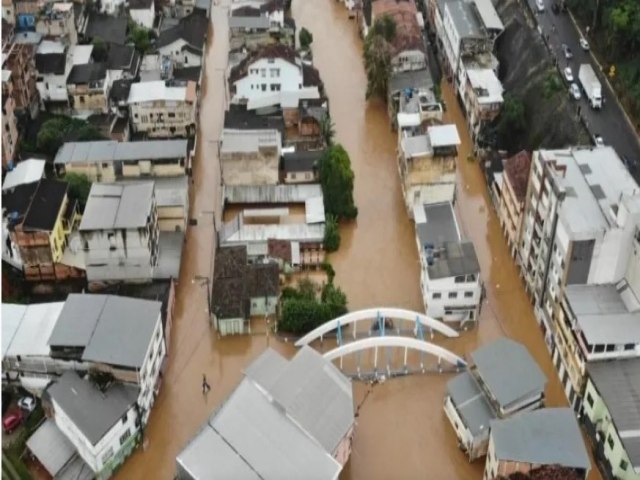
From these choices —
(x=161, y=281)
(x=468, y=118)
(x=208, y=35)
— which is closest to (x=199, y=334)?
(x=161, y=281)

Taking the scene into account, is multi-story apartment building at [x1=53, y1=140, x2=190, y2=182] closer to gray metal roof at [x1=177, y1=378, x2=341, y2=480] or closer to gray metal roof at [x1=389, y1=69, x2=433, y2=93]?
gray metal roof at [x1=389, y1=69, x2=433, y2=93]

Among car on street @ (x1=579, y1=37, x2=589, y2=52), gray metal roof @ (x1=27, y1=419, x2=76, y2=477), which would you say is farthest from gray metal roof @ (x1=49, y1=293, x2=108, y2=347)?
car on street @ (x1=579, y1=37, x2=589, y2=52)

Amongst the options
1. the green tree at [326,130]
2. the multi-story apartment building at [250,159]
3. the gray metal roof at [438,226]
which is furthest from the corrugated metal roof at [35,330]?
the green tree at [326,130]

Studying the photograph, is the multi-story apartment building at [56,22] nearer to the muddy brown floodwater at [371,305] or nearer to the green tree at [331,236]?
the muddy brown floodwater at [371,305]

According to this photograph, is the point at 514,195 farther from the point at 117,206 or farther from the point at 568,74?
the point at 117,206

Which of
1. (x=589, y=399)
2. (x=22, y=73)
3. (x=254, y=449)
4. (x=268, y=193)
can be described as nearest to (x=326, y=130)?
(x=268, y=193)
